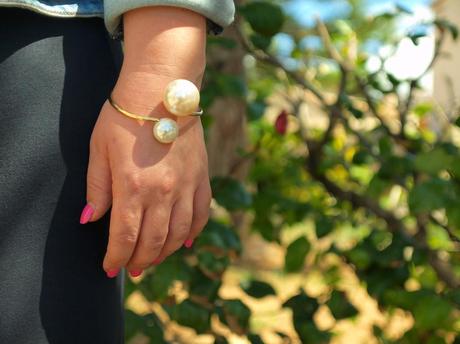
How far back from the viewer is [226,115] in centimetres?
388

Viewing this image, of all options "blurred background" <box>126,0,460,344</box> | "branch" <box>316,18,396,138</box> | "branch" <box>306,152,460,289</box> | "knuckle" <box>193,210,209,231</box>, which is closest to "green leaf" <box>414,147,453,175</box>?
"blurred background" <box>126,0,460,344</box>

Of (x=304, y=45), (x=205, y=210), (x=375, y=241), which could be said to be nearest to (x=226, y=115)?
(x=304, y=45)

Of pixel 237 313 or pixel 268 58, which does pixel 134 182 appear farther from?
pixel 268 58

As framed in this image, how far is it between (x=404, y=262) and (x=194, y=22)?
142cm

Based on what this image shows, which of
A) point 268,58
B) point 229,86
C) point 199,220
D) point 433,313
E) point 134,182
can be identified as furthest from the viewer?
point 268,58

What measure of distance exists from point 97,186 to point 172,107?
0.49ft

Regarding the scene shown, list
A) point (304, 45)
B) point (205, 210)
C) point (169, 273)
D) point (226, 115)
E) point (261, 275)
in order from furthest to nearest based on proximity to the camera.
A: 1. point (261, 275)
2. point (226, 115)
3. point (304, 45)
4. point (169, 273)
5. point (205, 210)

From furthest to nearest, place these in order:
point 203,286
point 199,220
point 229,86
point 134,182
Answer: point 229,86 → point 203,286 → point 199,220 → point 134,182

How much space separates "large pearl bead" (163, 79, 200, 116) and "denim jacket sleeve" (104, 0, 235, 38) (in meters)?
0.10

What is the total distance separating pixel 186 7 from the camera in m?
1.14

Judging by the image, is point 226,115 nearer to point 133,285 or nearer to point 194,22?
point 133,285

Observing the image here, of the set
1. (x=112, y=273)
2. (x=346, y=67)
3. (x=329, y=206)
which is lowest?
Result: (x=329, y=206)

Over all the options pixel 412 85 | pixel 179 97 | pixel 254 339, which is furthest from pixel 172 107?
pixel 412 85

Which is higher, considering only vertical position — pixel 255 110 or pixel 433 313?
pixel 433 313
